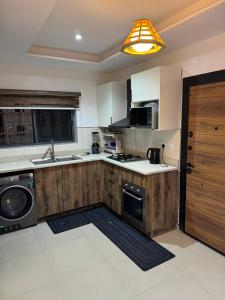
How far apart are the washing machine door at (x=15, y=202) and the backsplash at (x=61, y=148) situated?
0.67 meters

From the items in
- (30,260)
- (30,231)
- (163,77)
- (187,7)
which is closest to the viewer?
(187,7)

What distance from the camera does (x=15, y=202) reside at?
122 inches

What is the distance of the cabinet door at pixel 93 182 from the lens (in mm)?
3592

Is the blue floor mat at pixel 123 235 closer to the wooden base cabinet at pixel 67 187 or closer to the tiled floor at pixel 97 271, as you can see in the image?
the tiled floor at pixel 97 271

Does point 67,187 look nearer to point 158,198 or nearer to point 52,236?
point 52,236

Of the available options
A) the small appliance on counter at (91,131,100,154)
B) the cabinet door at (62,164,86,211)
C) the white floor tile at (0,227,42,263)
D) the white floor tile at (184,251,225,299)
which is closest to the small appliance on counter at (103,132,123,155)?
the small appliance on counter at (91,131,100,154)

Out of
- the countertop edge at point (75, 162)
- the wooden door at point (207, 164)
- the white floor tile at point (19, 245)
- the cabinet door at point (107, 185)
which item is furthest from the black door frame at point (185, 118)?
the white floor tile at point (19, 245)

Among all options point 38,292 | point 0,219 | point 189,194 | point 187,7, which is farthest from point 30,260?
point 187,7

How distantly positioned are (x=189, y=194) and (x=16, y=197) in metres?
2.48

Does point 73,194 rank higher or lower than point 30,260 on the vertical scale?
higher

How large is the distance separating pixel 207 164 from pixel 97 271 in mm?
1741

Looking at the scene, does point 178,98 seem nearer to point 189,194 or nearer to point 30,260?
point 189,194

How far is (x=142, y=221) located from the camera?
9.32 feet

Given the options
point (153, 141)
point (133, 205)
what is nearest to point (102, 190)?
point (133, 205)
